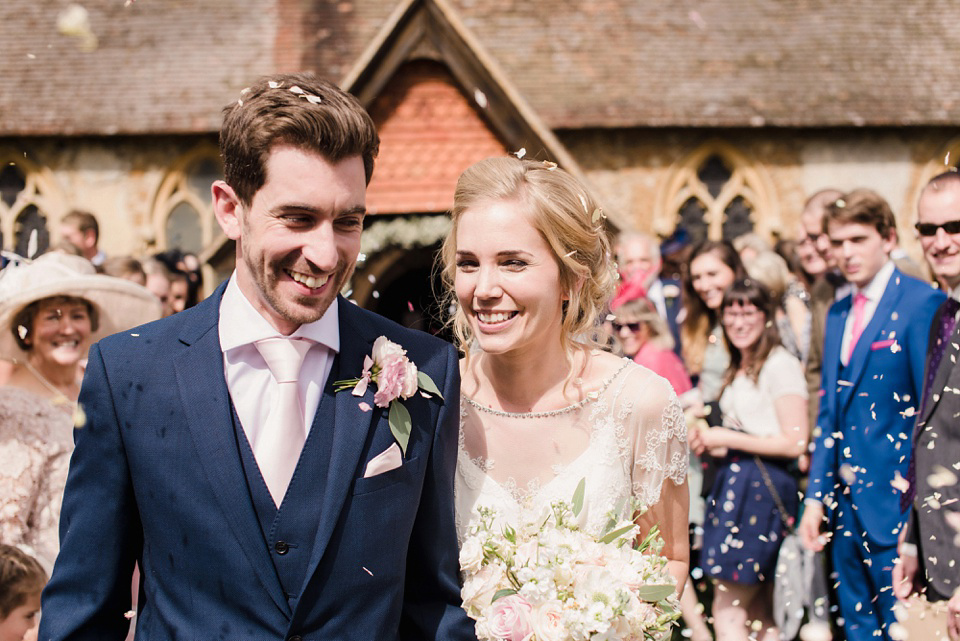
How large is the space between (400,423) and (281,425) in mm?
327

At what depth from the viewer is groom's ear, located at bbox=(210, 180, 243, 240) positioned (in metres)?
2.38

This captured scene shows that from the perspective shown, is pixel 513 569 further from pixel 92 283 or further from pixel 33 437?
pixel 92 283

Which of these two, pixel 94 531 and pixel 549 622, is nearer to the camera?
pixel 94 531

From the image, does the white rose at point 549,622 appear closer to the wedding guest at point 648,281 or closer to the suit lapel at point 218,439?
the suit lapel at point 218,439

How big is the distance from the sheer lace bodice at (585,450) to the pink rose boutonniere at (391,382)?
734 millimetres

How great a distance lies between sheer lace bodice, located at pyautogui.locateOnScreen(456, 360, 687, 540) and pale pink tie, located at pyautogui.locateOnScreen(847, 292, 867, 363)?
2.47 meters

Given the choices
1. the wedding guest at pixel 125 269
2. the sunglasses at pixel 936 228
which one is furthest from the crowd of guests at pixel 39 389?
the sunglasses at pixel 936 228

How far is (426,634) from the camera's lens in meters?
2.57

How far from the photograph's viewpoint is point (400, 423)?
2.50 m

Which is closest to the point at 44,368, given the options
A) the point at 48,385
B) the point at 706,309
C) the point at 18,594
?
the point at 48,385

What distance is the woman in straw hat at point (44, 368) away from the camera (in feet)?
13.5

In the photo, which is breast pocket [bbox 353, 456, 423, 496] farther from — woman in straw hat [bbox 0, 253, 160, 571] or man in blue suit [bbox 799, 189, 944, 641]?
man in blue suit [bbox 799, 189, 944, 641]

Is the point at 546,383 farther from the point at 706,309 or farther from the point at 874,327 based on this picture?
the point at 706,309

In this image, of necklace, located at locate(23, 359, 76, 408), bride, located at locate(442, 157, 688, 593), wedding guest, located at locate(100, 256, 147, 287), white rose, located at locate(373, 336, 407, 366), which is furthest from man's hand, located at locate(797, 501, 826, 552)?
wedding guest, located at locate(100, 256, 147, 287)
